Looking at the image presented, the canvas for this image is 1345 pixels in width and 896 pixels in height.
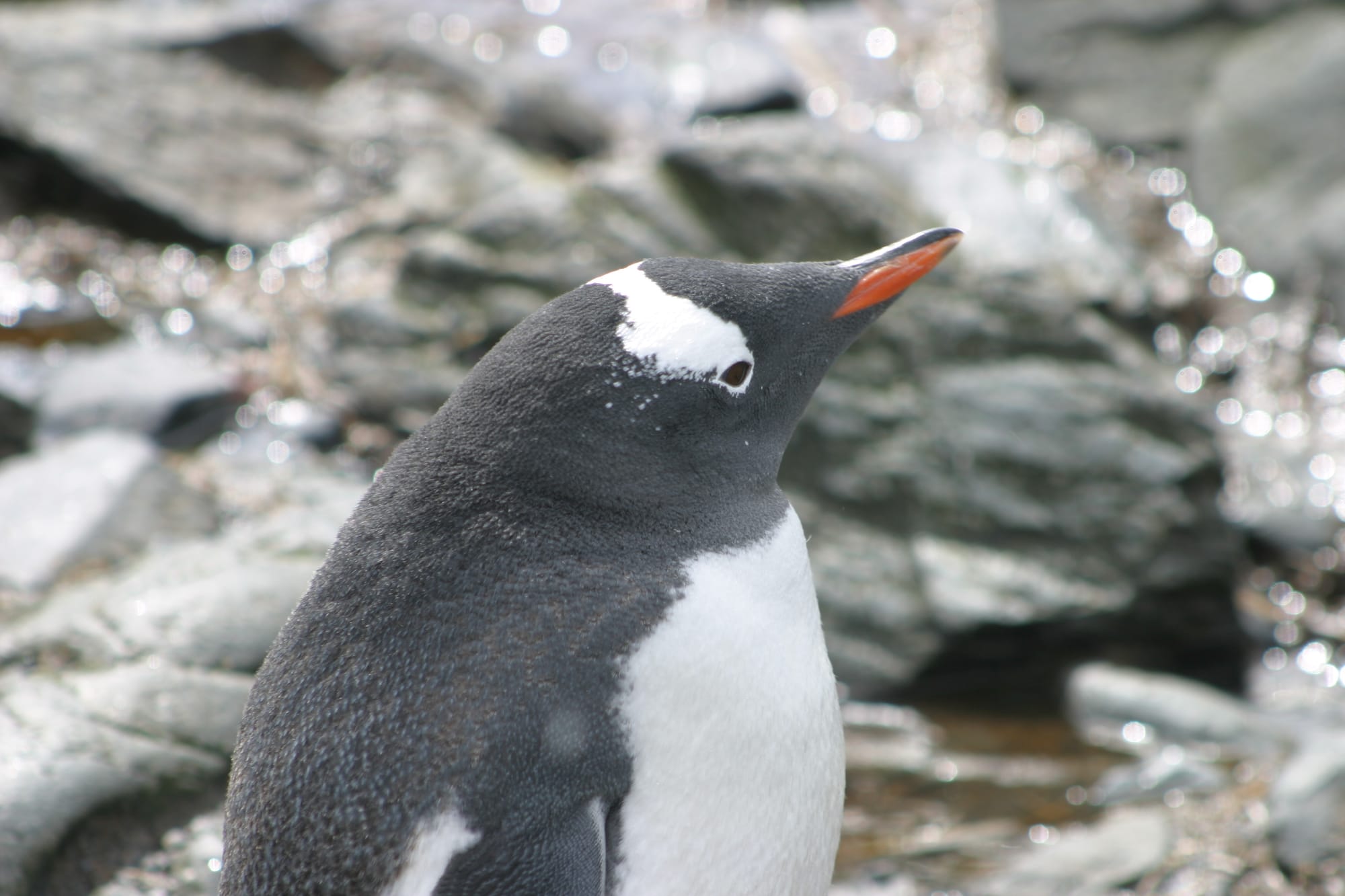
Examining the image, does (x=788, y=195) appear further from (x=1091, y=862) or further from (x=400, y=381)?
(x=1091, y=862)

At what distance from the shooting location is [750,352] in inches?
73.5

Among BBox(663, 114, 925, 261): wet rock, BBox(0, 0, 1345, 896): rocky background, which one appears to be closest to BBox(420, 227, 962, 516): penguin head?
BBox(0, 0, 1345, 896): rocky background

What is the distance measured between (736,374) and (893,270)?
1.10 ft

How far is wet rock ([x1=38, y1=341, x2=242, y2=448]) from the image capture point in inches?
181

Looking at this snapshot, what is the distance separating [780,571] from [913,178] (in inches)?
131

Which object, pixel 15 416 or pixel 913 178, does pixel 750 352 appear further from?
pixel 15 416

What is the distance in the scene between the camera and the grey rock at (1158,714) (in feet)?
12.3

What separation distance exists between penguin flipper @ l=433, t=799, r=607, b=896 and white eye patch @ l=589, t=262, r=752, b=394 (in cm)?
60

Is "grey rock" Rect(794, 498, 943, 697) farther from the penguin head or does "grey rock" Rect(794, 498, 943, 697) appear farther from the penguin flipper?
the penguin flipper

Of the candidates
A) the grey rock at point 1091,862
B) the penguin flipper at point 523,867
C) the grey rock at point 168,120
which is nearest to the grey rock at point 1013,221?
the grey rock at point 1091,862

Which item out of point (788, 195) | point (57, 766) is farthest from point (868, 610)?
point (57, 766)

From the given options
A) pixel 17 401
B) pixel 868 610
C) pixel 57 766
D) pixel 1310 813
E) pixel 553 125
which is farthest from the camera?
pixel 553 125

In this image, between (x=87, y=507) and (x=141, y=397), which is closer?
(x=87, y=507)

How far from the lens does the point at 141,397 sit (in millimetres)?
4664
